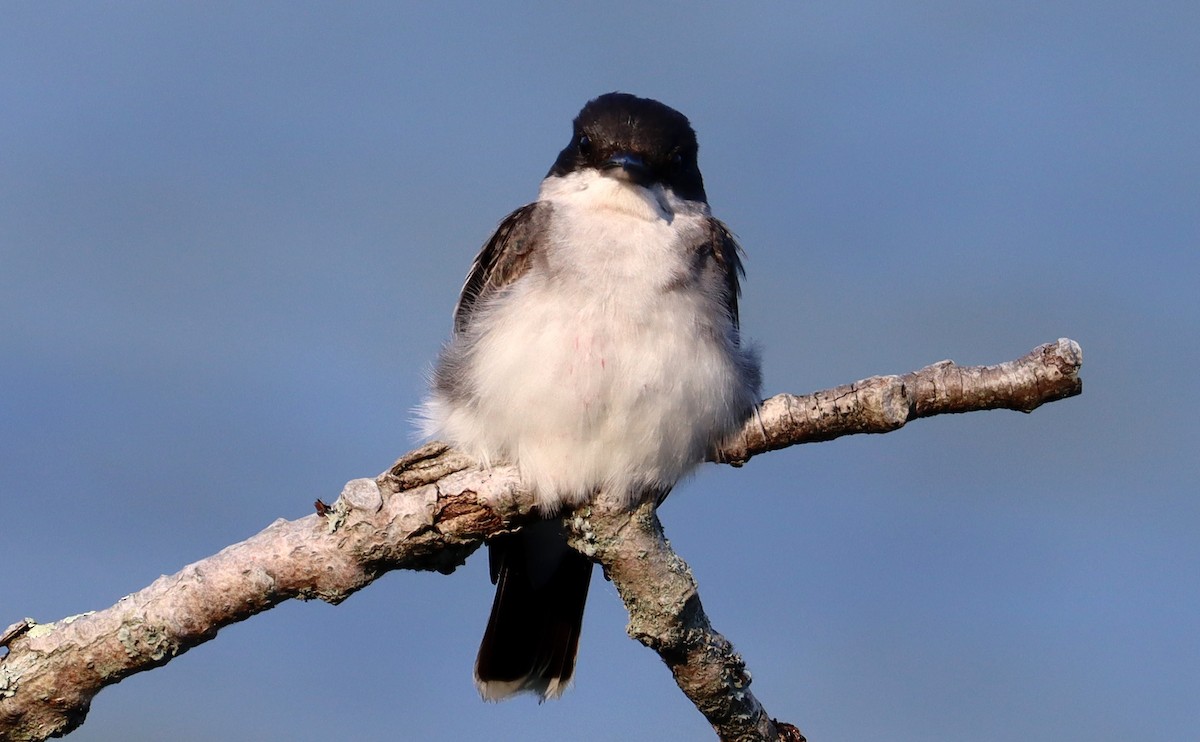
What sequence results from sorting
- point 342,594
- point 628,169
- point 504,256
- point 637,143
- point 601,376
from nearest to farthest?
point 342,594 < point 601,376 < point 504,256 < point 628,169 < point 637,143

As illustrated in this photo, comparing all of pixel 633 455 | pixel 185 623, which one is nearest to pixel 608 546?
pixel 633 455

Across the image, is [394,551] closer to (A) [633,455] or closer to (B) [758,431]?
(A) [633,455]

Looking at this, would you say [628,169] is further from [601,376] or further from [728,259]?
[601,376]

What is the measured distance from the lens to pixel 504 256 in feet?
16.5

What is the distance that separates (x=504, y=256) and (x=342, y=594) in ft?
4.97

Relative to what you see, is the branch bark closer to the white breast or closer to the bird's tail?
the white breast

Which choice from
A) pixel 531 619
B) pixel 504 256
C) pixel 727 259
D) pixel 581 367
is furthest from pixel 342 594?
pixel 727 259

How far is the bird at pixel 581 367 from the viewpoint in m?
4.49

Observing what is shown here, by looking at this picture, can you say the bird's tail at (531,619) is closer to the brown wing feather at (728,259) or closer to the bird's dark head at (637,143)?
the brown wing feather at (728,259)

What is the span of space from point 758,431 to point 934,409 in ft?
2.13

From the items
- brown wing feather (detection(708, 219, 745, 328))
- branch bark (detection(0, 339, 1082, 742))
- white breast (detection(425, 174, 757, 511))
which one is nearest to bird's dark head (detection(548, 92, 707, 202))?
brown wing feather (detection(708, 219, 745, 328))

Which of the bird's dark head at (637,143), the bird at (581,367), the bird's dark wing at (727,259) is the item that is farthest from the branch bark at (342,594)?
the bird's dark head at (637,143)

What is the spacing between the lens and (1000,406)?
12.4 feet

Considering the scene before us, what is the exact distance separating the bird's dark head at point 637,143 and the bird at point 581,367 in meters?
0.01
